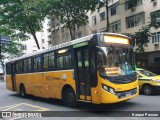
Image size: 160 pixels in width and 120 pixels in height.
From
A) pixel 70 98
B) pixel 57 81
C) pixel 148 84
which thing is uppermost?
pixel 57 81

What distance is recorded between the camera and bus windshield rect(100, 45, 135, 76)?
933cm

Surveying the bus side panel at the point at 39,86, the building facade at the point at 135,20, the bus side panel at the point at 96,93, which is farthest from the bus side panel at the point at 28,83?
the building facade at the point at 135,20

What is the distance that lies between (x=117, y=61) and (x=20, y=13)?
20.1 meters

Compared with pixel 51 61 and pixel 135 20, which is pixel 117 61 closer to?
pixel 51 61

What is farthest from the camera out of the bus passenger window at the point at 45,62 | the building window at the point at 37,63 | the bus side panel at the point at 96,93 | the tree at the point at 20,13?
the tree at the point at 20,13

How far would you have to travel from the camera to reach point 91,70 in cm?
954

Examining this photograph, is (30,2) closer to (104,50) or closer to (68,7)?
(68,7)

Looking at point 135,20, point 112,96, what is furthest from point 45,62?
point 135,20

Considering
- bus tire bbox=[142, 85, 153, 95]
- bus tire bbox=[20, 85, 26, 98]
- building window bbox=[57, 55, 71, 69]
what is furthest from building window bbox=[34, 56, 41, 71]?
bus tire bbox=[142, 85, 153, 95]

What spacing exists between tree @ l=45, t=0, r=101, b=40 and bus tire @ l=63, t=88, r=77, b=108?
1618 cm

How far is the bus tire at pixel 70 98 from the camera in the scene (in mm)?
10928

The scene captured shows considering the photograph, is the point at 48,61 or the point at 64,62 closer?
the point at 64,62

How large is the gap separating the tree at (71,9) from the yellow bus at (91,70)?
1395 cm

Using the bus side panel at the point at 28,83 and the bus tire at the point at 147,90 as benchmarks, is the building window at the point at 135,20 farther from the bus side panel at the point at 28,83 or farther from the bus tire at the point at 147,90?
the bus side panel at the point at 28,83
